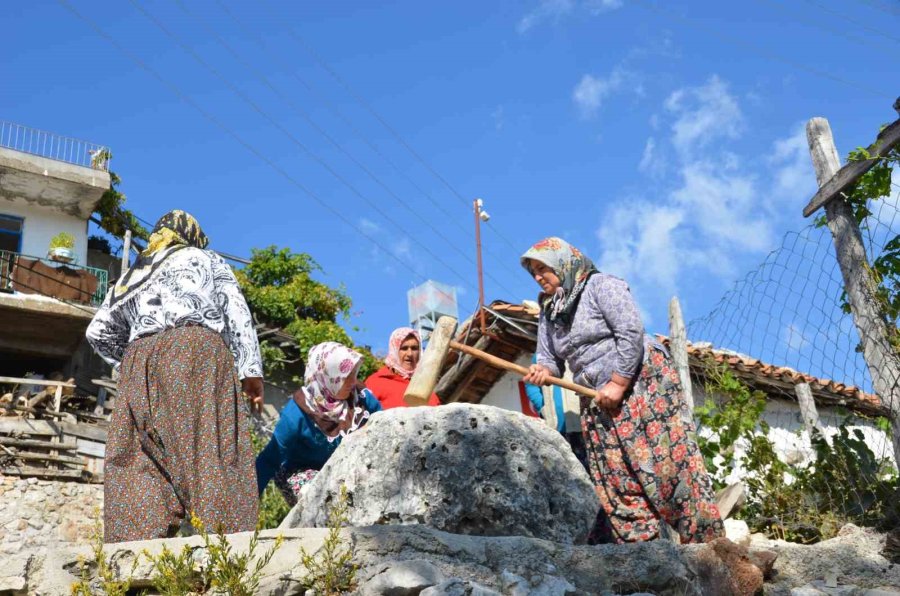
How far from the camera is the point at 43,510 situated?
55.6 feet

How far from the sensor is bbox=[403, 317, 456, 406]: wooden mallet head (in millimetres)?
5047

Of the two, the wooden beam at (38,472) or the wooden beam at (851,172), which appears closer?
the wooden beam at (851,172)

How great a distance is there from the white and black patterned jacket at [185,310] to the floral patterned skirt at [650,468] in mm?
1671

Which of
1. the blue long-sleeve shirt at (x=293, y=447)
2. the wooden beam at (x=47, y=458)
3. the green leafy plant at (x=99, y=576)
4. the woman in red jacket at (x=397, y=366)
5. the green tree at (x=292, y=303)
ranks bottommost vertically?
the green leafy plant at (x=99, y=576)

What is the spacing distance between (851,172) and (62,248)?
717 inches

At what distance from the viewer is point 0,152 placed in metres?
19.9

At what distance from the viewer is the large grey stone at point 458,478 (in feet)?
12.8

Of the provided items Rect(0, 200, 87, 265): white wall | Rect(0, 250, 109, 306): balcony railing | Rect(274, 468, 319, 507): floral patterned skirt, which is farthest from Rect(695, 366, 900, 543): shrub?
Rect(0, 200, 87, 265): white wall

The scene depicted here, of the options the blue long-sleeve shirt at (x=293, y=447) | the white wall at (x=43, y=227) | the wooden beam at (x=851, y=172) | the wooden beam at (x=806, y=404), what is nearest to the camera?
the wooden beam at (x=851, y=172)

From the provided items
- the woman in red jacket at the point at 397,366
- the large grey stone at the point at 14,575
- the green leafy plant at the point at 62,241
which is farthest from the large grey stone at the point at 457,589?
the green leafy plant at the point at 62,241

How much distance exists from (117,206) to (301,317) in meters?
5.02

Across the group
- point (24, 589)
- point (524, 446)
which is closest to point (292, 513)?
point (524, 446)

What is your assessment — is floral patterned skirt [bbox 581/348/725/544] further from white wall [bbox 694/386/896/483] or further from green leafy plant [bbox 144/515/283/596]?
green leafy plant [bbox 144/515/283/596]

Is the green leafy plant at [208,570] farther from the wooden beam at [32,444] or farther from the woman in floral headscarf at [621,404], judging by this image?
the wooden beam at [32,444]
